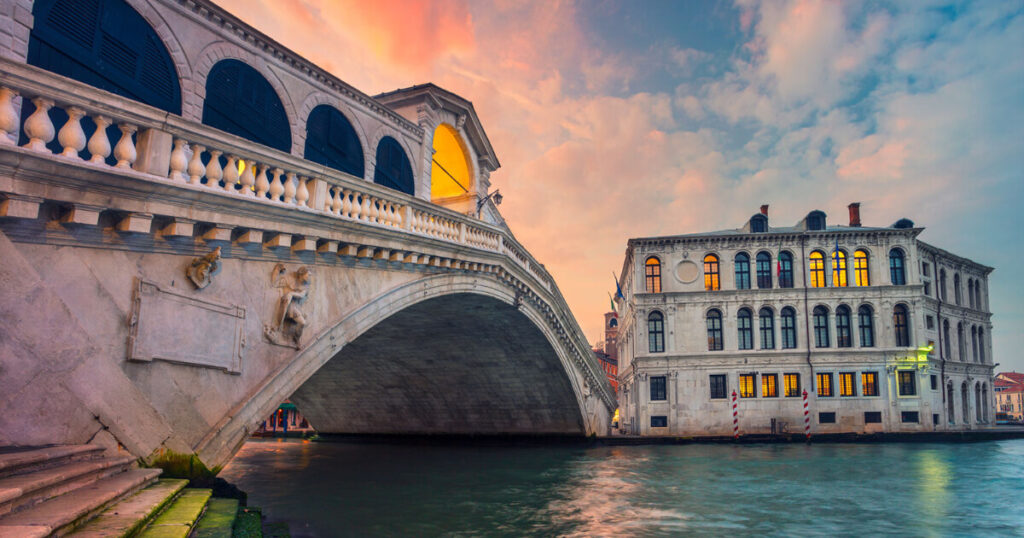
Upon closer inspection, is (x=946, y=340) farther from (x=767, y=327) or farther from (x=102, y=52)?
(x=102, y=52)

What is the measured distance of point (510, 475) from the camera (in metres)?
14.7

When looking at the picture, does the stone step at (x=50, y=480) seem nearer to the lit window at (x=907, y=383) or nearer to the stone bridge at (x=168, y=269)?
the stone bridge at (x=168, y=269)

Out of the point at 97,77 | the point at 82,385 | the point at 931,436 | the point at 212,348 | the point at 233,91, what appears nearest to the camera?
the point at 82,385

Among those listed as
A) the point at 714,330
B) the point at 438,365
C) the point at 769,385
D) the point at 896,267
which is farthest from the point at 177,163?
the point at 896,267

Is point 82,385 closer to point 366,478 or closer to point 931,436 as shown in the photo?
Answer: point 366,478

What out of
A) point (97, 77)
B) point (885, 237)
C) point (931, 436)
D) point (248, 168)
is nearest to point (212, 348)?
point (248, 168)

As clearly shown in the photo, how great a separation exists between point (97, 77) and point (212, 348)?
12.1ft

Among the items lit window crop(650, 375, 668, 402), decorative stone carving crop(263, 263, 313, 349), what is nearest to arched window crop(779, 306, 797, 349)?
lit window crop(650, 375, 668, 402)

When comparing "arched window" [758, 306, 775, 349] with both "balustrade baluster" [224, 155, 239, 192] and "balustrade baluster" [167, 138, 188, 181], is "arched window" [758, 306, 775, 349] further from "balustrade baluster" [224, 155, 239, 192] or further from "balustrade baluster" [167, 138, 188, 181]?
"balustrade baluster" [167, 138, 188, 181]

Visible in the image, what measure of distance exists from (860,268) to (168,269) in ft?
99.4

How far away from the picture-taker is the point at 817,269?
96.6ft

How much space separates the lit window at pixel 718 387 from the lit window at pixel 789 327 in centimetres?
322

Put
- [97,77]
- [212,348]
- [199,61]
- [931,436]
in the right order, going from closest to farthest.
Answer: [212,348]
[97,77]
[199,61]
[931,436]

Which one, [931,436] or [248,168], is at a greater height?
[248,168]
